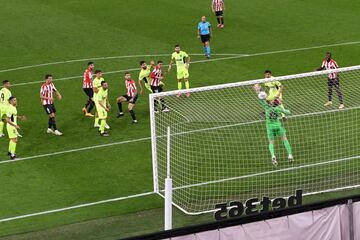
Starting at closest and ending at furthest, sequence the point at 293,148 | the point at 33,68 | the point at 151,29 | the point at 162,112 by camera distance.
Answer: the point at 293,148 → the point at 162,112 → the point at 33,68 → the point at 151,29

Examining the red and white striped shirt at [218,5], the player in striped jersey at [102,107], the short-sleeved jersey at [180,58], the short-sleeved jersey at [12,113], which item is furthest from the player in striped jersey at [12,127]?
the red and white striped shirt at [218,5]

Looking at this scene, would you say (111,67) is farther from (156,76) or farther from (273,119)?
(273,119)

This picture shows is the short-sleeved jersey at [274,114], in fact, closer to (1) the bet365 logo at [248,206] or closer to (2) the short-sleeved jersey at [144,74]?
(1) the bet365 logo at [248,206]

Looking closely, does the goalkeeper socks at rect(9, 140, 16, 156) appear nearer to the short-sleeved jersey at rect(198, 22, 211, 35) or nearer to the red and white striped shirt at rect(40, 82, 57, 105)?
the red and white striped shirt at rect(40, 82, 57, 105)

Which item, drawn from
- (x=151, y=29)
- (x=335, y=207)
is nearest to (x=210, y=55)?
(x=151, y=29)

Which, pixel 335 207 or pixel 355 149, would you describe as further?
pixel 355 149

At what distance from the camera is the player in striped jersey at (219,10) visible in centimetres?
4256

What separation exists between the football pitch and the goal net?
71cm

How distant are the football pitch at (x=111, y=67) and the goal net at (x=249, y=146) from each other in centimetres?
71

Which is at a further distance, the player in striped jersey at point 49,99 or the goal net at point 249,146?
the player in striped jersey at point 49,99

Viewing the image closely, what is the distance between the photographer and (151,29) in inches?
1693

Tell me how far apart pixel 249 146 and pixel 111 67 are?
12.0 meters

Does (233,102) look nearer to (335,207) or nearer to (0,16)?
(335,207)

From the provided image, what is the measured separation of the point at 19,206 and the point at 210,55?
15540 millimetres
